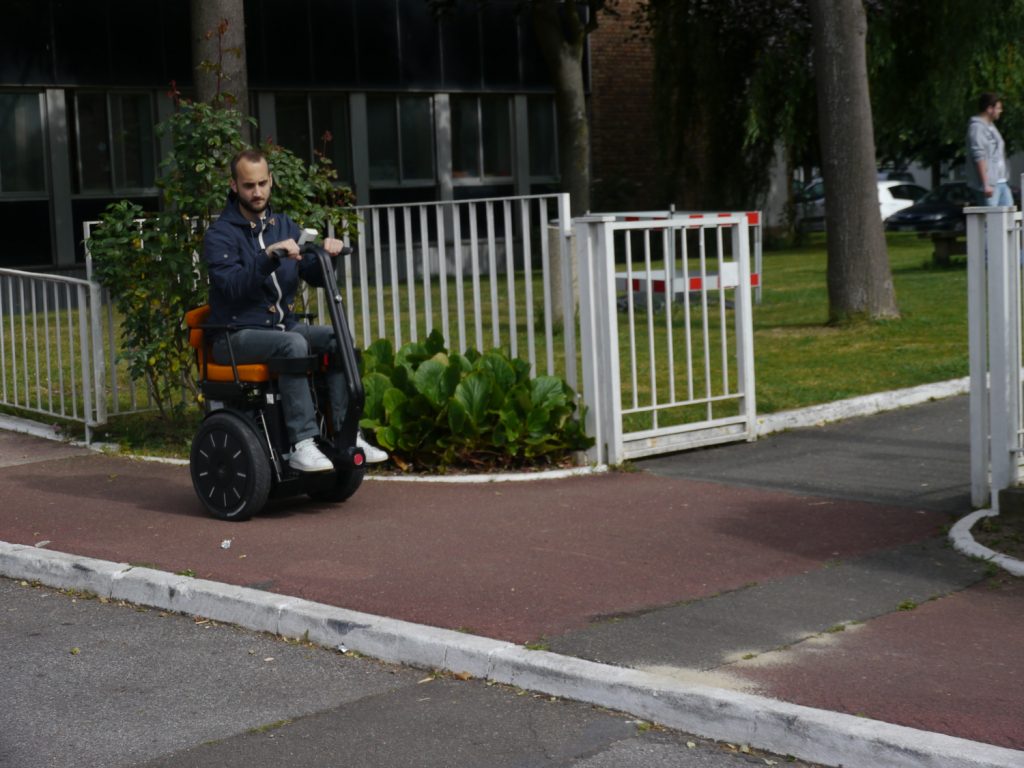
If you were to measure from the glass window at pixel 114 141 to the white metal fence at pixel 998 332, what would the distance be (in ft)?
68.7

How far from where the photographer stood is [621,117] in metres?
34.1

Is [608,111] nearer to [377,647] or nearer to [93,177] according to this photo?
[93,177]

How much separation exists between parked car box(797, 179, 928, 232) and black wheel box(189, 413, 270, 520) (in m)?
31.8

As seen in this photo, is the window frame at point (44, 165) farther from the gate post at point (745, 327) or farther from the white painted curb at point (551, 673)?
the white painted curb at point (551, 673)

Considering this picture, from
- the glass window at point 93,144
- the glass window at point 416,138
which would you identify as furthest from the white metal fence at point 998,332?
the glass window at point 416,138

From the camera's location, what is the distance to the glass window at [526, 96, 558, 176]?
32.4 metres

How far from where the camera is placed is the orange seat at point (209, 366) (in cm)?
794

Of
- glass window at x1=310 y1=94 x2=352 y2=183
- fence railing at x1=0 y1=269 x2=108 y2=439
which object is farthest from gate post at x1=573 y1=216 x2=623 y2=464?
glass window at x1=310 y1=94 x2=352 y2=183

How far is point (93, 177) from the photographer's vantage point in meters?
26.2

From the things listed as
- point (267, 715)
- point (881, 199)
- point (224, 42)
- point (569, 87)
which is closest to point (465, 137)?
point (569, 87)

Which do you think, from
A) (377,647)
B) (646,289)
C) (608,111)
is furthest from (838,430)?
(608,111)

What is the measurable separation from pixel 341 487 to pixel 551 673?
3.28 metres

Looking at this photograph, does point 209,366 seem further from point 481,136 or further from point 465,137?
point 481,136

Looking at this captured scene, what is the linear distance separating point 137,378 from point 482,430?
2.69 metres
